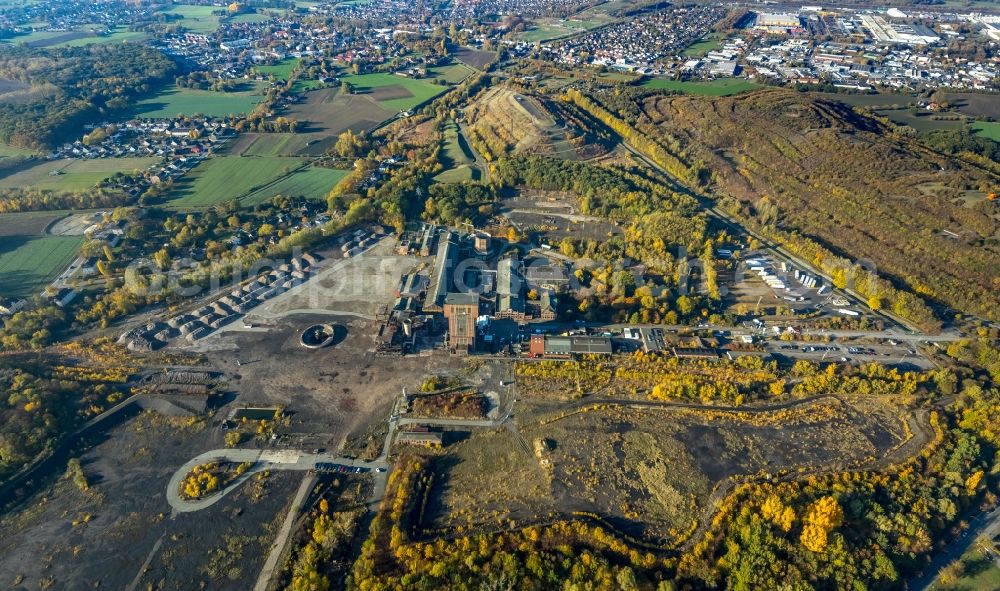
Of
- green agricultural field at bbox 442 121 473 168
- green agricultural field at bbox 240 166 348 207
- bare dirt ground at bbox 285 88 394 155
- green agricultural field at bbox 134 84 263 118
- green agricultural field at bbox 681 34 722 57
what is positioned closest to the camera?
green agricultural field at bbox 240 166 348 207

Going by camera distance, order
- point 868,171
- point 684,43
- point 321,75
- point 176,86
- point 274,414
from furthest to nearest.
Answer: point 684,43 < point 321,75 < point 176,86 < point 868,171 < point 274,414

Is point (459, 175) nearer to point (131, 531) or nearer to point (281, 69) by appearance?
point (131, 531)

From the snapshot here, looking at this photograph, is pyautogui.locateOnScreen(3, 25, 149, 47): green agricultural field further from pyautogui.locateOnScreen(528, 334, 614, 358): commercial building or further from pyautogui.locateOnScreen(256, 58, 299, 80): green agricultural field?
pyautogui.locateOnScreen(528, 334, 614, 358): commercial building

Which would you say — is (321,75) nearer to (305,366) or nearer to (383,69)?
(383,69)

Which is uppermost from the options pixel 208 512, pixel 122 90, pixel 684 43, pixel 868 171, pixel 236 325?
pixel 684 43

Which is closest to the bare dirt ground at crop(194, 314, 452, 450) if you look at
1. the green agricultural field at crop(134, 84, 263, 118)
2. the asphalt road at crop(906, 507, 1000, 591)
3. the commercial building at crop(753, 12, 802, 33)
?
the asphalt road at crop(906, 507, 1000, 591)

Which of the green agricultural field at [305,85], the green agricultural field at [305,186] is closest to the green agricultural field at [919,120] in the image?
the green agricultural field at [305,186]

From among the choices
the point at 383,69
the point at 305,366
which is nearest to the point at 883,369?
the point at 305,366
